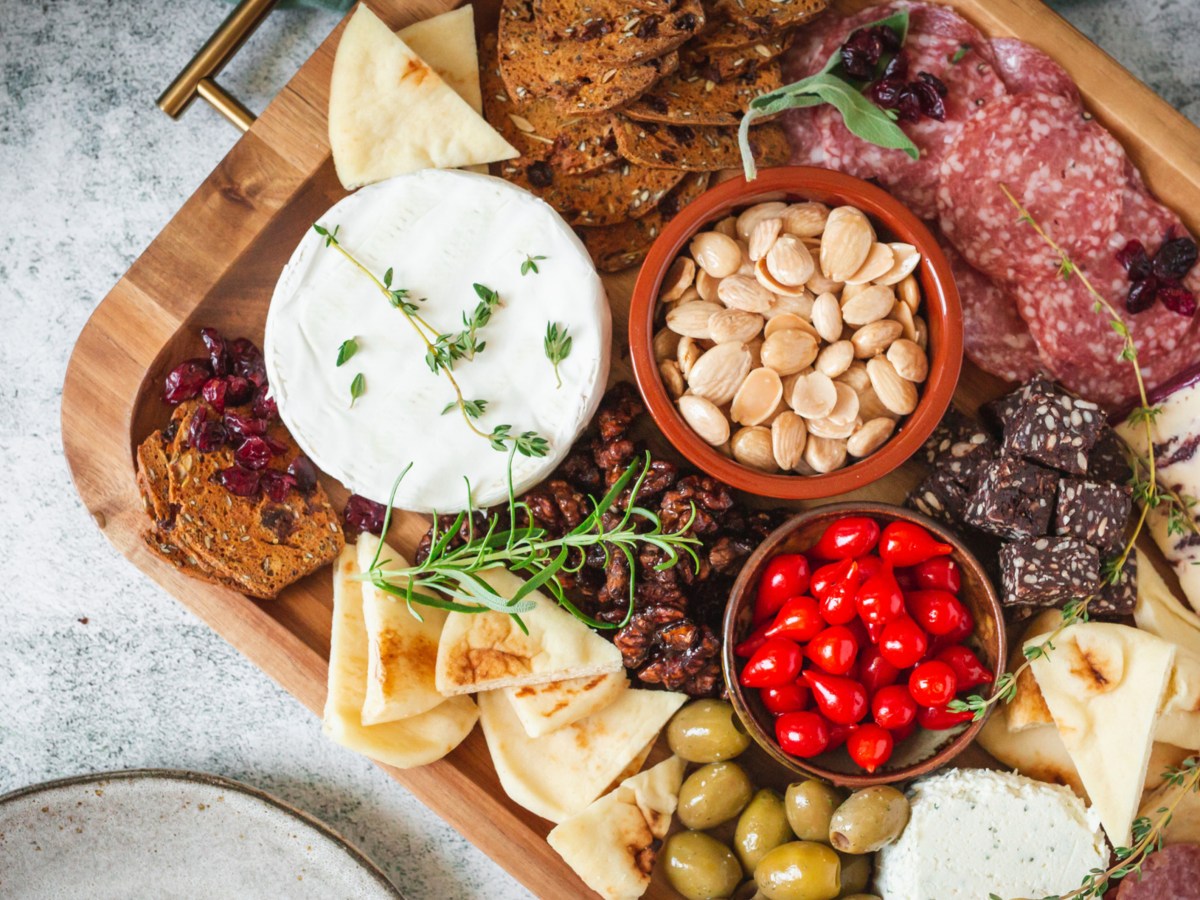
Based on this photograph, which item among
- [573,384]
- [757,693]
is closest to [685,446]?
[573,384]

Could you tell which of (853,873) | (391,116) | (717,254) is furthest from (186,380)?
(853,873)

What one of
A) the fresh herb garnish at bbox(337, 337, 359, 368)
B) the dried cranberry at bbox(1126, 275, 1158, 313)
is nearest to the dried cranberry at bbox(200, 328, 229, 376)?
the fresh herb garnish at bbox(337, 337, 359, 368)

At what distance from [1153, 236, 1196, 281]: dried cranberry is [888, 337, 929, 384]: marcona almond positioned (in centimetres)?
52

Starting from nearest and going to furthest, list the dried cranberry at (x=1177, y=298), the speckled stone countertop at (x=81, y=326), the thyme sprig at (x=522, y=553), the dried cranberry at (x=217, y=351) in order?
the thyme sprig at (x=522, y=553) → the dried cranberry at (x=1177, y=298) → the dried cranberry at (x=217, y=351) → the speckled stone countertop at (x=81, y=326)

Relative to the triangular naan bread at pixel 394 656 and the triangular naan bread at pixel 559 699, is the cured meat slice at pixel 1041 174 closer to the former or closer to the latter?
the triangular naan bread at pixel 559 699

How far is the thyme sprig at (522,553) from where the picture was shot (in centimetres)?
169

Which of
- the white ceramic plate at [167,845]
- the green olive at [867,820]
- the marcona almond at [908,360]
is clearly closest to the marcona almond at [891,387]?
the marcona almond at [908,360]

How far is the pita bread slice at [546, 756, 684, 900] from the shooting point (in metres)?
1.94

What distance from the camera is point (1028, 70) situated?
6.40ft

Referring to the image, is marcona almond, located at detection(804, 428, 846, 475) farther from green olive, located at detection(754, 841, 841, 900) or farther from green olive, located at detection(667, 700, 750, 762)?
green olive, located at detection(754, 841, 841, 900)

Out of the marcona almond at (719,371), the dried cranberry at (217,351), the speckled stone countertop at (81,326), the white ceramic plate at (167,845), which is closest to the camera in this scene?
the marcona almond at (719,371)

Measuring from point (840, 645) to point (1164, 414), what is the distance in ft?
2.62

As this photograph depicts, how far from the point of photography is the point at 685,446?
1.80 metres

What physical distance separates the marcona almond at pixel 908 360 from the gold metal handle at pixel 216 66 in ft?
4.45
